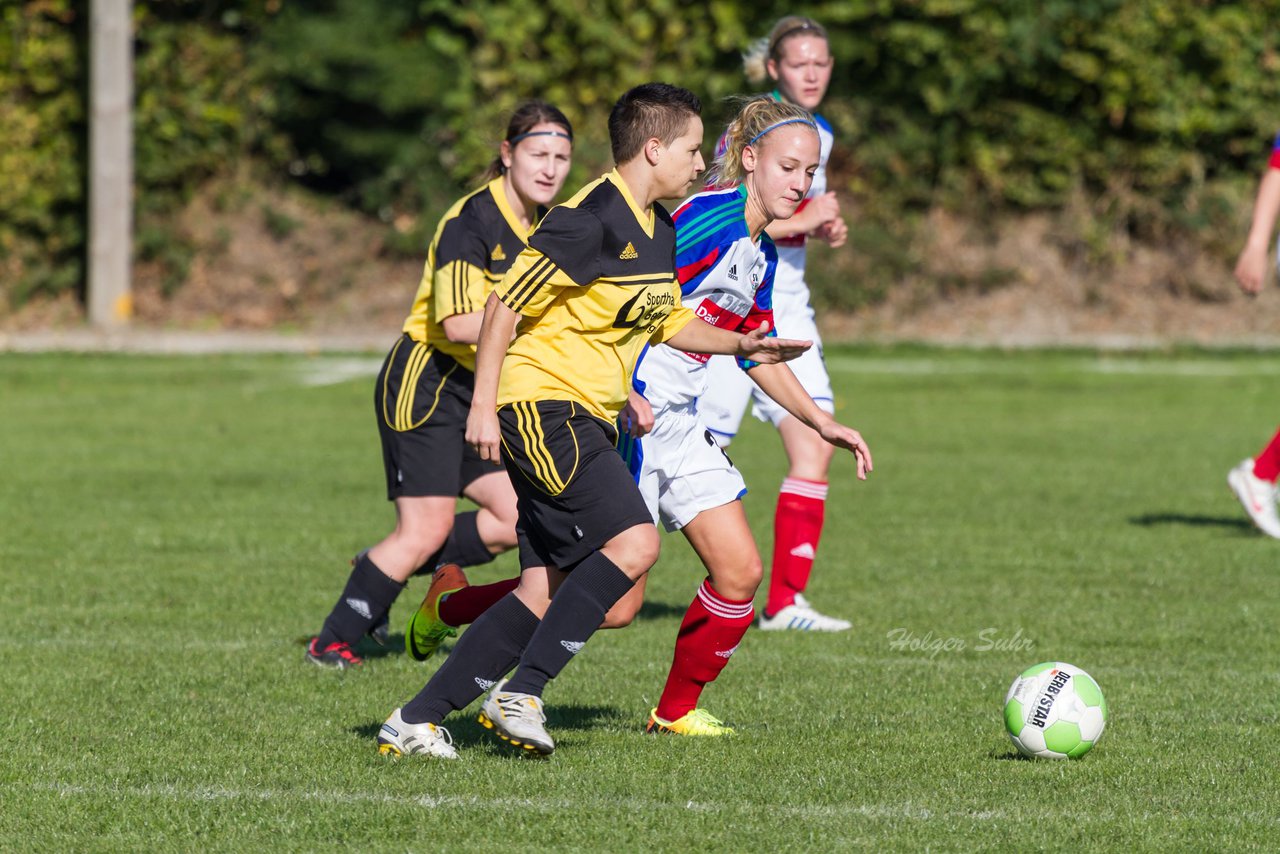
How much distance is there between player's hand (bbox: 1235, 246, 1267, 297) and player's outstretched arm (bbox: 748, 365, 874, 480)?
3.84 m

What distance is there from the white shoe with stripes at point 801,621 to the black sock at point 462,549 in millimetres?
1233

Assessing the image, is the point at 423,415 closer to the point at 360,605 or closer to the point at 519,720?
the point at 360,605

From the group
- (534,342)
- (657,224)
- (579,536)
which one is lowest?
(579,536)

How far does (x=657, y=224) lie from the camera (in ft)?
15.8

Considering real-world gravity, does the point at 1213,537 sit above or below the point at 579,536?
below

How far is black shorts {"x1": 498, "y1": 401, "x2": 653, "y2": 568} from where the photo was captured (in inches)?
180

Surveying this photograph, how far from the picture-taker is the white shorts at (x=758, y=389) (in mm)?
6738

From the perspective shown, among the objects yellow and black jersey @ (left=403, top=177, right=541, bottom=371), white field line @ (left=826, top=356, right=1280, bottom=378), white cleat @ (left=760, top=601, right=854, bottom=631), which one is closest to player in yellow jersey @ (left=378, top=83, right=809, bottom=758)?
yellow and black jersey @ (left=403, top=177, right=541, bottom=371)

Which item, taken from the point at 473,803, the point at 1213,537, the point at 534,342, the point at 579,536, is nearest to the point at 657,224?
the point at 534,342

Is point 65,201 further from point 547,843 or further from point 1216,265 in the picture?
point 547,843

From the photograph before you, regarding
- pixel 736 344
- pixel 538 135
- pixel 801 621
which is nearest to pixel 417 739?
pixel 736 344

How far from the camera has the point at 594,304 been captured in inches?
184

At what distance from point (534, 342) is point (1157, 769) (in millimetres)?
1991

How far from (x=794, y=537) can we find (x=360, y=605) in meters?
1.87
